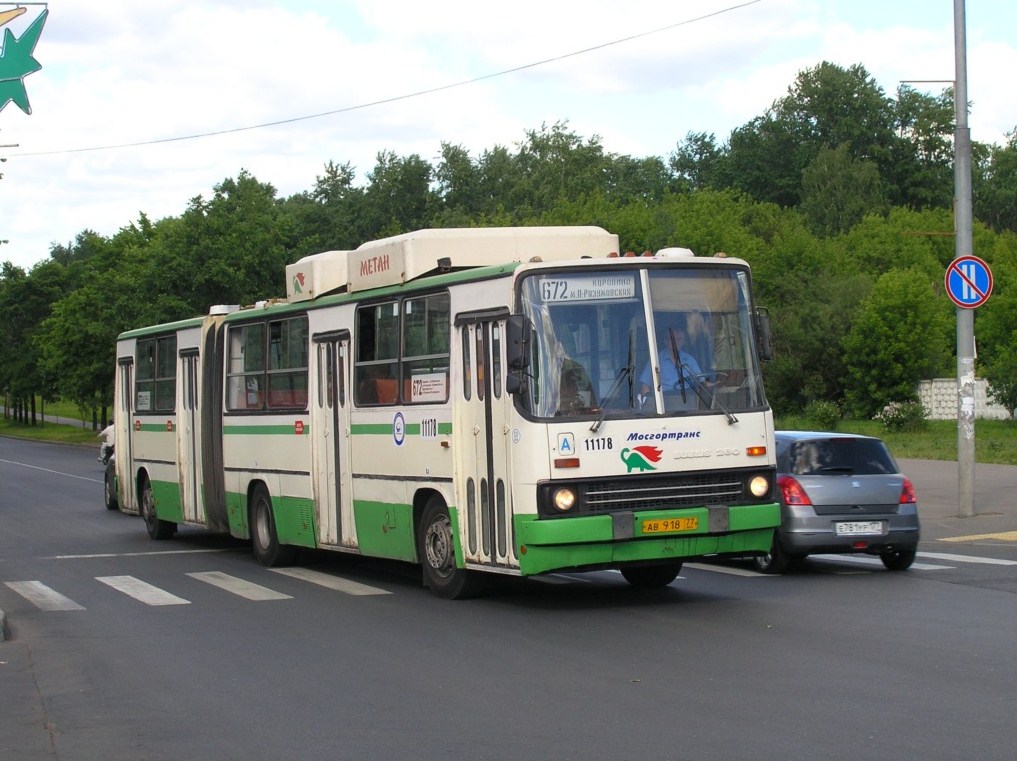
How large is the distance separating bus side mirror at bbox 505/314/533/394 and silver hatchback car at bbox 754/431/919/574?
4.55 m

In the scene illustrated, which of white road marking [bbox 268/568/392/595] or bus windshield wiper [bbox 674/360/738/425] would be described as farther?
white road marking [bbox 268/568/392/595]

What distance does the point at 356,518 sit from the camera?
614 inches

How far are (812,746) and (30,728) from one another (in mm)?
4394

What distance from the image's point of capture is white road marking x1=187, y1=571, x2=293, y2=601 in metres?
15.0

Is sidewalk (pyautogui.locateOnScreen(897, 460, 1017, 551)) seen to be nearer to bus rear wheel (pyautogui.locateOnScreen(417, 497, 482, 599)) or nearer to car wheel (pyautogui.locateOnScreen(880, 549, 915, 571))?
car wheel (pyautogui.locateOnScreen(880, 549, 915, 571))

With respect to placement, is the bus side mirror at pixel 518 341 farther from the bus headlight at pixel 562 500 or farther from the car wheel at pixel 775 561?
the car wheel at pixel 775 561

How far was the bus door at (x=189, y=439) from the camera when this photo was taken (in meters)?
20.6

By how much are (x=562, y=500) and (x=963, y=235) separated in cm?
1167

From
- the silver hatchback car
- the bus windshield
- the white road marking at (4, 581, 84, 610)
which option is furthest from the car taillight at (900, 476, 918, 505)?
the white road marking at (4, 581, 84, 610)

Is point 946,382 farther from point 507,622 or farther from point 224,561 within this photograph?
point 507,622

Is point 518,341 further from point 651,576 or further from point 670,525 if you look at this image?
point 651,576

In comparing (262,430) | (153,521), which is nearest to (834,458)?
(262,430)

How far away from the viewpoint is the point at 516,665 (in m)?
10.1

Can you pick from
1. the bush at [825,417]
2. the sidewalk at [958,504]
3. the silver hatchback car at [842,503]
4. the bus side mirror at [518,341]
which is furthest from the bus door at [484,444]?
the bush at [825,417]
